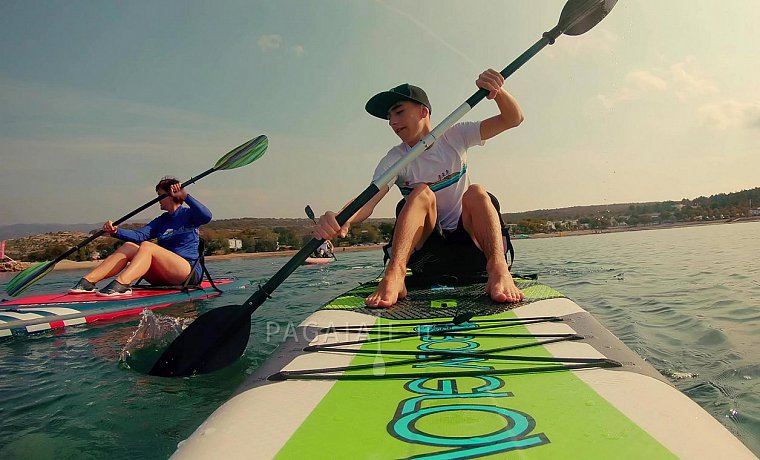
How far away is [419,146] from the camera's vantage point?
3.44 meters

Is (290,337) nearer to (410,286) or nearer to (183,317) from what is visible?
(410,286)

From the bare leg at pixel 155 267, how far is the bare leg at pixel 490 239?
15.8ft

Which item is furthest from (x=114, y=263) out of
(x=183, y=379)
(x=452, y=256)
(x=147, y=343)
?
(x=452, y=256)

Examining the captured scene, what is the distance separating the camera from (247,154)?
6855 millimetres

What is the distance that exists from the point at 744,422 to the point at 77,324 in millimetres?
6248

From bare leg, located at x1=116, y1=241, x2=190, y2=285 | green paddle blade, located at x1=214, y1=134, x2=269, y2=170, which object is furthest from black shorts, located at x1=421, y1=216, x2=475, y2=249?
bare leg, located at x1=116, y1=241, x2=190, y2=285

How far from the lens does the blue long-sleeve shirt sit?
24.0ft

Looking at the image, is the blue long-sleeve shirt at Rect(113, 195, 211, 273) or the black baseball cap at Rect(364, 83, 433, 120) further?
the blue long-sleeve shirt at Rect(113, 195, 211, 273)

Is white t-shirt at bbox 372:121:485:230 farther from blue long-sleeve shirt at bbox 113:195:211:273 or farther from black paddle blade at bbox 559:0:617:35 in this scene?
blue long-sleeve shirt at bbox 113:195:211:273

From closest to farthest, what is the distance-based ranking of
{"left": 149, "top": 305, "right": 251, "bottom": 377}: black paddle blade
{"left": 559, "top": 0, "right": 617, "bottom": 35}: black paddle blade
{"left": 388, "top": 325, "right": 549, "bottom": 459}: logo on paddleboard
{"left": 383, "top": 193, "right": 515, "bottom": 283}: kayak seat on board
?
{"left": 388, "top": 325, "right": 549, "bottom": 459}: logo on paddleboard, {"left": 149, "top": 305, "right": 251, "bottom": 377}: black paddle blade, {"left": 559, "top": 0, "right": 617, "bottom": 35}: black paddle blade, {"left": 383, "top": 193, "right": 515, "bottom": 283}: kayak seat on board

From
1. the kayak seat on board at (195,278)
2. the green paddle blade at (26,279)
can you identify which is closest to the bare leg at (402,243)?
the kayak seat on board at (195,278)

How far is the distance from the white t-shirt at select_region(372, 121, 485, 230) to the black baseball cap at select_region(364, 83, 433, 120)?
33cm

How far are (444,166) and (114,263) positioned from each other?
510 cm

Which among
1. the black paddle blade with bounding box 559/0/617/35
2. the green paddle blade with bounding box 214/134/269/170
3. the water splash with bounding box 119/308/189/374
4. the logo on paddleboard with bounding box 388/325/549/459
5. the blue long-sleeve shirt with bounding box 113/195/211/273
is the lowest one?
the water splash with bounding box 119/308/189/374
